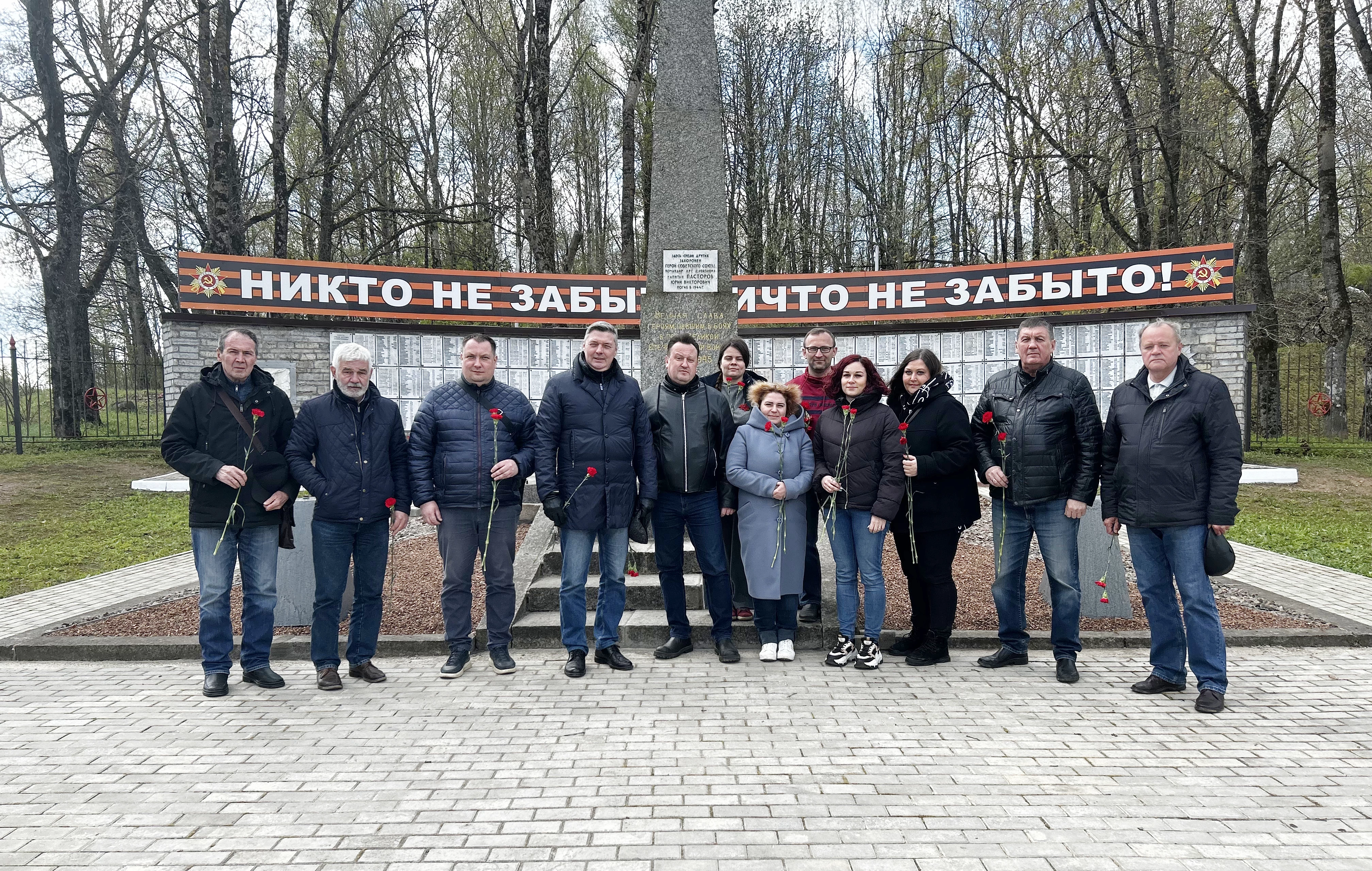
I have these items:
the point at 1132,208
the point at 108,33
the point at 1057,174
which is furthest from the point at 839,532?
the point at 108,33

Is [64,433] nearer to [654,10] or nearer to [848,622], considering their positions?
[654,10]

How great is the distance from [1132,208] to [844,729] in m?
19.6

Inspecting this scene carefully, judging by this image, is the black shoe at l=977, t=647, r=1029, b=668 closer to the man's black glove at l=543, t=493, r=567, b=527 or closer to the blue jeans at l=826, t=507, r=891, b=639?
the blue jeans at l=826, t=507, r=891, b=639

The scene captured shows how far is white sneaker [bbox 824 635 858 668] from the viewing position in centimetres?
461

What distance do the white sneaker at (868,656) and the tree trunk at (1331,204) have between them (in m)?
16.5

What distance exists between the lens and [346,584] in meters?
4.55

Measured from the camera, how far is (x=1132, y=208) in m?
19.1

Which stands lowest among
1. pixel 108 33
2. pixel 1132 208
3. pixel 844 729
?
pixel 844 729

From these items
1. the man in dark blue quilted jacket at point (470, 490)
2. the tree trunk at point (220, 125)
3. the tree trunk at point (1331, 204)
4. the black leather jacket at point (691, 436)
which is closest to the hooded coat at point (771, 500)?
the black leather jacket at point (691, 436)

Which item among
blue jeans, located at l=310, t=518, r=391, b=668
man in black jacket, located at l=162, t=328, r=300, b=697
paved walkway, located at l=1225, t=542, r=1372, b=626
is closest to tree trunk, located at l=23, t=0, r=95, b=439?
man in black jacket, located at l=162, t=328, r=300, b=697

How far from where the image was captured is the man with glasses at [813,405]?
199 inches

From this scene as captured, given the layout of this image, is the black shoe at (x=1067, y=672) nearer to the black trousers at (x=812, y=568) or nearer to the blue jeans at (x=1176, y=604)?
the blue jeans at (x=1176, y=604)

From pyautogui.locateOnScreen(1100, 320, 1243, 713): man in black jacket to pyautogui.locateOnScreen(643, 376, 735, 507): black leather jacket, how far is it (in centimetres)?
212

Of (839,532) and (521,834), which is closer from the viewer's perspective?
(521,834)
